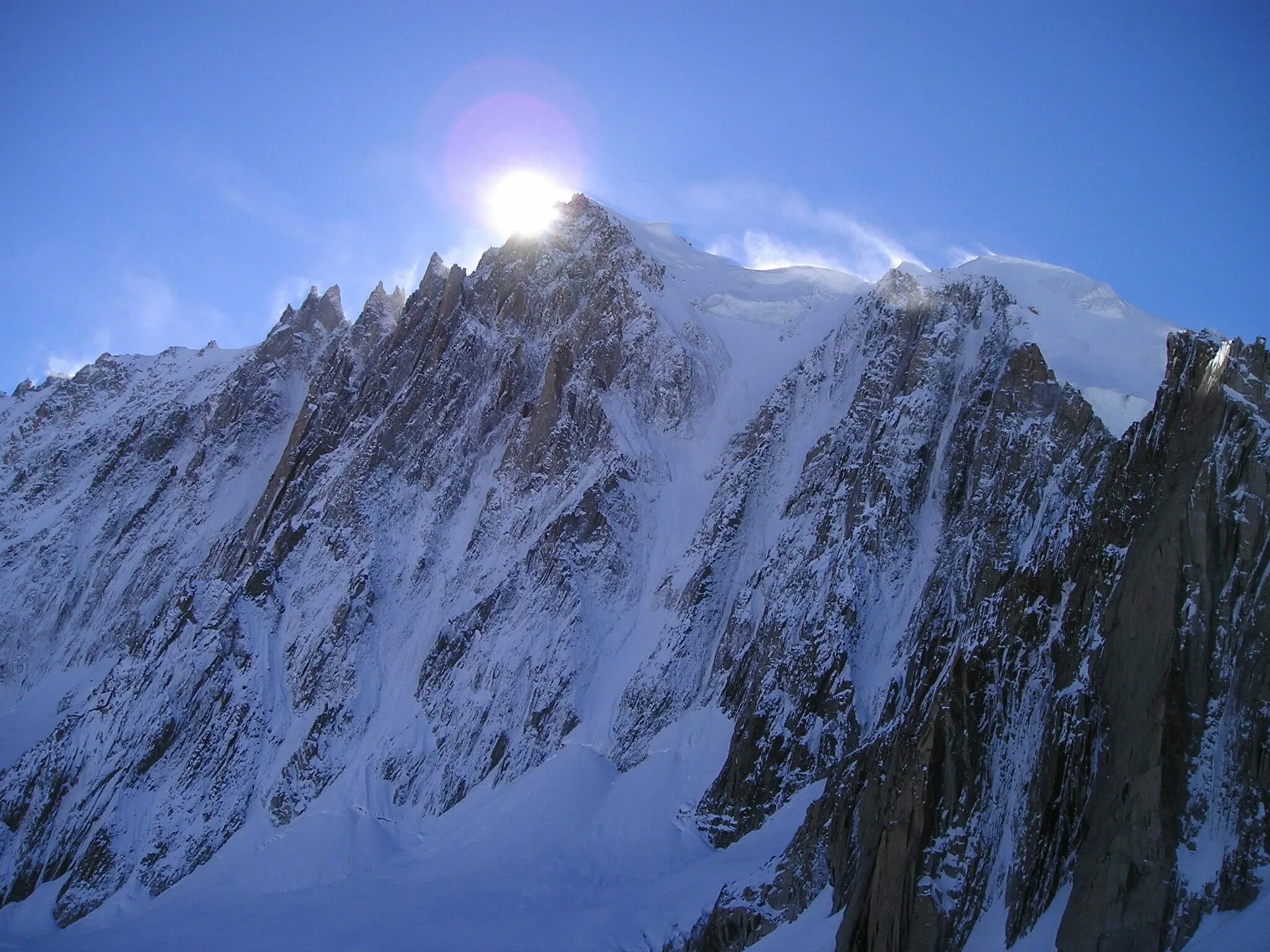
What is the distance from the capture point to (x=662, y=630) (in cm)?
6794

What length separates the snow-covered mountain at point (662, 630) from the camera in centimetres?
3114

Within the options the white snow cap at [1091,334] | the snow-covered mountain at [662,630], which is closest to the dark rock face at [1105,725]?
the snow-covered mountain at [662,630]

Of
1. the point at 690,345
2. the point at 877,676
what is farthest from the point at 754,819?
the point at 690,345

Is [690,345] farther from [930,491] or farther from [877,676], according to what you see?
[877,676]

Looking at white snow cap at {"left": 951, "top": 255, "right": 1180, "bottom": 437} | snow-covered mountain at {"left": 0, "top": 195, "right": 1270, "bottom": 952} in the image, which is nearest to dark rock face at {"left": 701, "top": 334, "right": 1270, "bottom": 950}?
snow-covered mountain at {"left": 0, "top": 195, "right": 1270, "bottom": 952}

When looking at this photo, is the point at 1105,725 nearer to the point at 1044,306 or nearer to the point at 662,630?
the point at 662,630

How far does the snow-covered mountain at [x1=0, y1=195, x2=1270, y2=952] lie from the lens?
3114 cm

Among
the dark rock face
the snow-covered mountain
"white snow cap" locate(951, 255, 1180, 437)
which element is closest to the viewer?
the dark rock face

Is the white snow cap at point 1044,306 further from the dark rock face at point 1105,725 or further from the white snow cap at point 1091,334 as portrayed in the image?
the dark rock face at point 1105,725

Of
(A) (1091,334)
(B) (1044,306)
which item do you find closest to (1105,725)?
(A) (1091,334)

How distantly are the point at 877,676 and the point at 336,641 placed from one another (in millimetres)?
41686

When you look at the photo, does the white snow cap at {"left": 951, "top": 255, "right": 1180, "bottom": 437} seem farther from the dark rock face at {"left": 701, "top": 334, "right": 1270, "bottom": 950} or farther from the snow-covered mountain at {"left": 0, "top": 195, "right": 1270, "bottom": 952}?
the dark rock face at {"left": 701, "top": 334, "right": 1270, "bottom": 950}

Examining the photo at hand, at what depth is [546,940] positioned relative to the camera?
163 ft

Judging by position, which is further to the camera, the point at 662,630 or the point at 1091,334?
the point at 662,630
